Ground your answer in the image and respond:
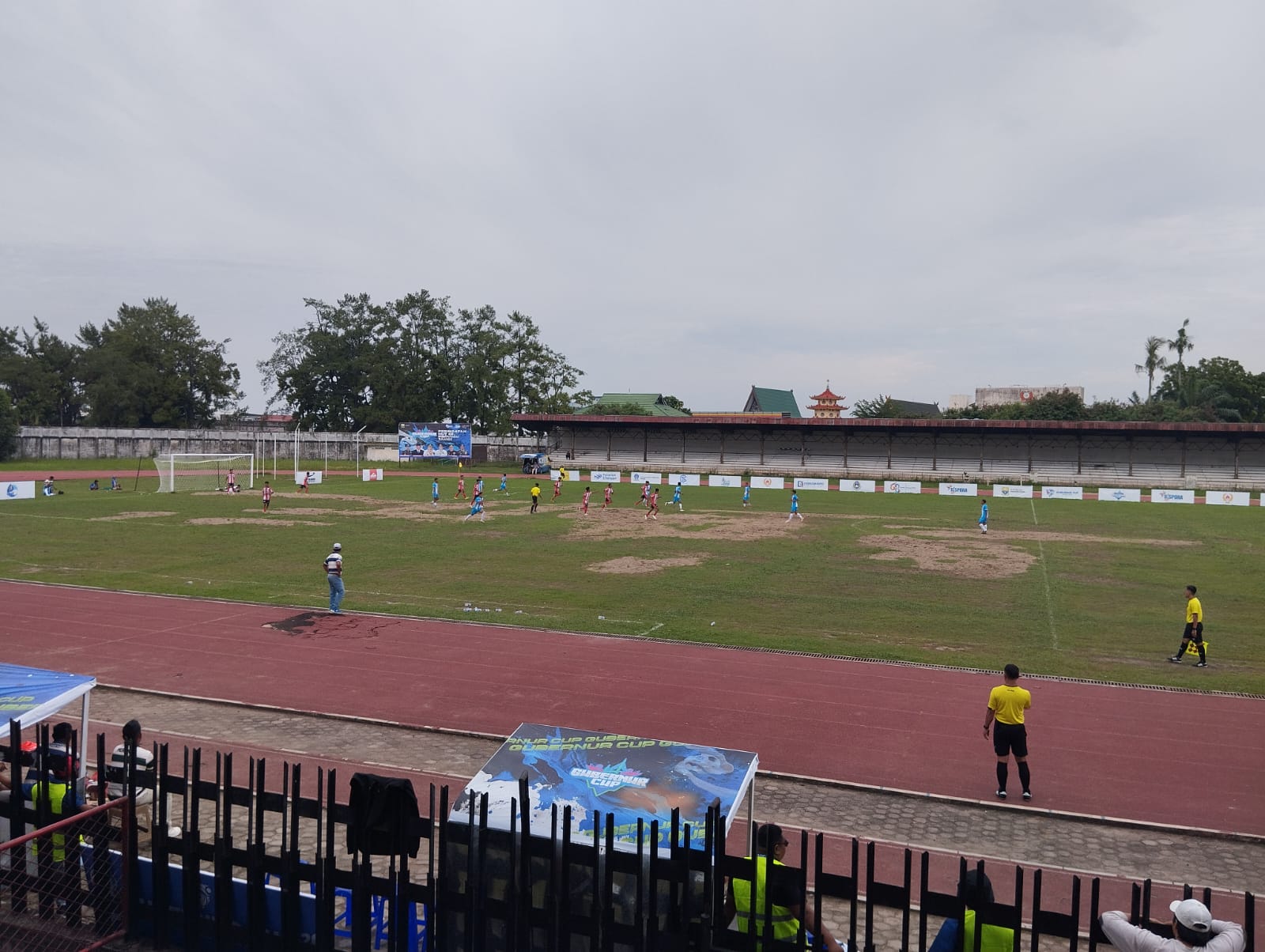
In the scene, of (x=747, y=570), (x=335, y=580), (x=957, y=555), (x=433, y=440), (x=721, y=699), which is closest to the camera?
(x=721, y=699)

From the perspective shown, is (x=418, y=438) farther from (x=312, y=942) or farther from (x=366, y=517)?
(x=312, y=942)

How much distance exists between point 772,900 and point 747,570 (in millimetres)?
21828

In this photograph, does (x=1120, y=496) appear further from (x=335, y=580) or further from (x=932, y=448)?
(x=335, y=580)

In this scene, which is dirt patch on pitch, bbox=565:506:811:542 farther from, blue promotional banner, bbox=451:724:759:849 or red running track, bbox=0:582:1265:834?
blue promotional banner, bbox=451:724:759:849

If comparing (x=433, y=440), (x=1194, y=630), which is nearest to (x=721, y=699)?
(x=1194, y=630)

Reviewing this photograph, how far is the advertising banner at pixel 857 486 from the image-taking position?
6284cm

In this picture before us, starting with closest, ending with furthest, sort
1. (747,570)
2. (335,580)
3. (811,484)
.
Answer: (335,580)
(747,570)
(811,484)

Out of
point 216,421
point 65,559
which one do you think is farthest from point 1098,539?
point 216,421

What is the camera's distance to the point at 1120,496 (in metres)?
57.1

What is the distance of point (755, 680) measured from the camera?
14.7 meters

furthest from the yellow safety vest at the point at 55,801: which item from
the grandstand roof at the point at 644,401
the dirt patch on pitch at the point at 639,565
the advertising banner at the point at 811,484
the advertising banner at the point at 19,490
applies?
the grandstand roof at the point at 644,401

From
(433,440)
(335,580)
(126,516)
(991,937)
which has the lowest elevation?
(126,516)

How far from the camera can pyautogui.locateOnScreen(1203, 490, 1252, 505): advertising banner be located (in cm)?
5569

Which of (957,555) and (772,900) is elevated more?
(772,900)
